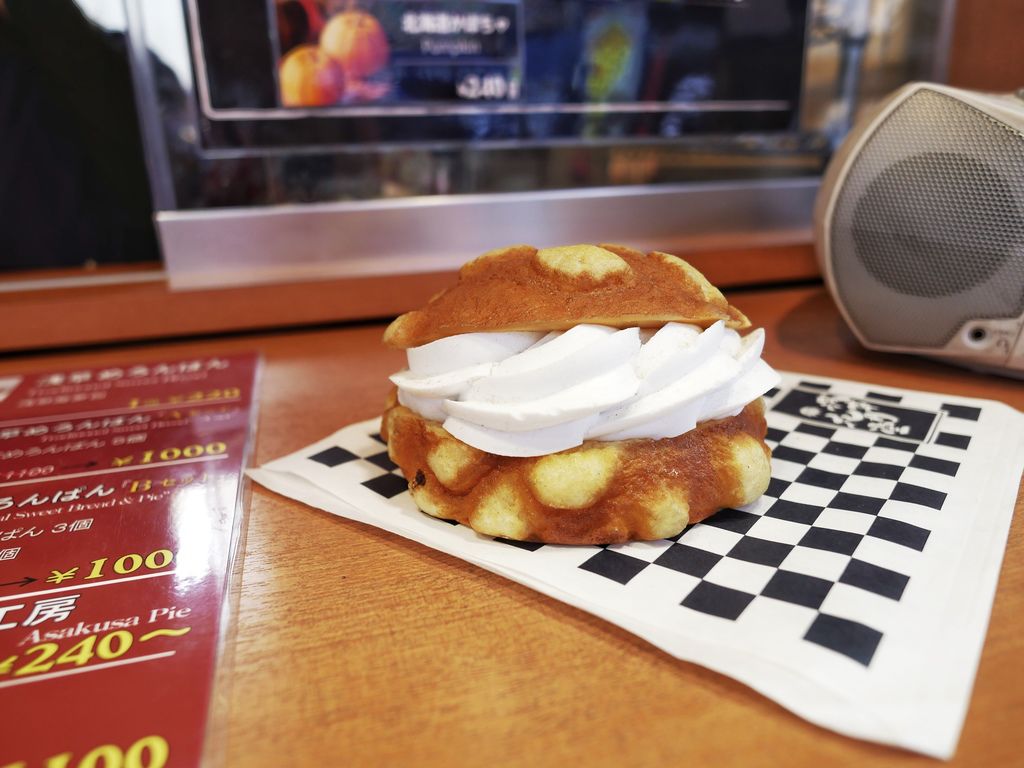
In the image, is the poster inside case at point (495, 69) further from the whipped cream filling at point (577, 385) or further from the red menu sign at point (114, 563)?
the whipped cream filling at point (577, 385)

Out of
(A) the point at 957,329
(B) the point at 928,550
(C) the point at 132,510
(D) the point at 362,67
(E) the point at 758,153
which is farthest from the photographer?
(E) the point at 758,153

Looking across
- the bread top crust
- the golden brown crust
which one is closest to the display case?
the bread top crust

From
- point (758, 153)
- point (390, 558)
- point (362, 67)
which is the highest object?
point (362, 67)

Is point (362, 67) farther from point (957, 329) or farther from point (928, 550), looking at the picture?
point (928, 550)

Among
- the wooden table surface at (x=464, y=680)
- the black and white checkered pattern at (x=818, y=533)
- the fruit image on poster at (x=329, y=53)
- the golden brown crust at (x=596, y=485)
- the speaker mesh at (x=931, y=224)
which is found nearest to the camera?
the wooden table surface at (x=464, y=680)

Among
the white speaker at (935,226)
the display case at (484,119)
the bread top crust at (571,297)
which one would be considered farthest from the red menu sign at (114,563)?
the white speaker at (935,226)

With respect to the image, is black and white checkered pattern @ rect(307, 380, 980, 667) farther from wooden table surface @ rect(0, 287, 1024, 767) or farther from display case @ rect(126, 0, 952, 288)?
display case @ rect(126, 0, 952, 288)

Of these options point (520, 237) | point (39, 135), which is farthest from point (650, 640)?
point (39, 135)

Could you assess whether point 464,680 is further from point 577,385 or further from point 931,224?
point 931,224
